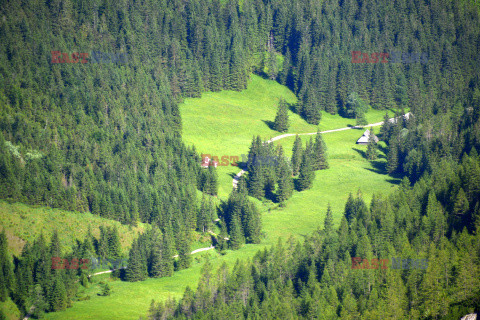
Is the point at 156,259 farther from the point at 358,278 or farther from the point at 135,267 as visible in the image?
the point at 358,278

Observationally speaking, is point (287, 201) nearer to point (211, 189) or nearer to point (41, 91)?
point (211, 189)

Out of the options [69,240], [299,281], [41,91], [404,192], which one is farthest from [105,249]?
[404,192]

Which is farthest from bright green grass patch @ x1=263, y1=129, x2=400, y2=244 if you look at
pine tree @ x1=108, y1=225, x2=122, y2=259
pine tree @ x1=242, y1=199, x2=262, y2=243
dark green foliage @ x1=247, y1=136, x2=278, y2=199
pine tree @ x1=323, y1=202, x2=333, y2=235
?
pine tree @ x1=108, y1=225, x2=122, y2=259

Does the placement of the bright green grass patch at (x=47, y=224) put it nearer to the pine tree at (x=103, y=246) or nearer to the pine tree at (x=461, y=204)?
the pine tree at (x=103, y=246)

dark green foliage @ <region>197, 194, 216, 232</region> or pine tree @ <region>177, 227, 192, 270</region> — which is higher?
dark green foliage @ <region>197, 194, 216, 232</region>

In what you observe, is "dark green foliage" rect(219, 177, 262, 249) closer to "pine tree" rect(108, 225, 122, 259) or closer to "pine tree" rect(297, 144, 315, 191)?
"pine tree" rect(297, 144, 315, 191)

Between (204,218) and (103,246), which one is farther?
(204,218)

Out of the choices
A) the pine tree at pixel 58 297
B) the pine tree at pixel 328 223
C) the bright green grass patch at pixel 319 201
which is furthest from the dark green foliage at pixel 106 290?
the pine tree at pixel 328 223

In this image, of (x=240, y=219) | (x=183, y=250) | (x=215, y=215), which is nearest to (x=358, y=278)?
(x=183, y=250)
